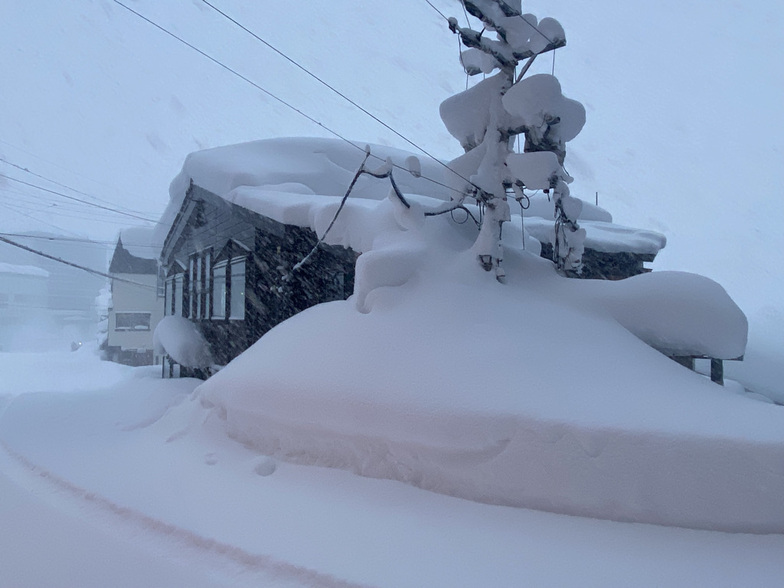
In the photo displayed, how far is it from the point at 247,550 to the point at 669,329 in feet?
15.7

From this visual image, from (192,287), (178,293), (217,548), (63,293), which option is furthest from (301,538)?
(63,293)

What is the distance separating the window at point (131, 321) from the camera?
2939 cm

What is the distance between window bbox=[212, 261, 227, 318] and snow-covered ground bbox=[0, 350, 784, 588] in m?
6.71

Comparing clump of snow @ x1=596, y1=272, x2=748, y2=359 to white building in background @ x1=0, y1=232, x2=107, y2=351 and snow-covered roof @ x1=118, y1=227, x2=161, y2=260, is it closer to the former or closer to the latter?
snow-covered roof @ x1=118, y1=227, x2=161, y2=260

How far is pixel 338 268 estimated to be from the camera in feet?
→ 32.6

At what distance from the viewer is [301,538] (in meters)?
3.84

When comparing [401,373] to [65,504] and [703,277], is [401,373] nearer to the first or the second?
[65,504]

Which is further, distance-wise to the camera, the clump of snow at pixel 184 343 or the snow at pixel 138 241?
the snow at pixel 138 241

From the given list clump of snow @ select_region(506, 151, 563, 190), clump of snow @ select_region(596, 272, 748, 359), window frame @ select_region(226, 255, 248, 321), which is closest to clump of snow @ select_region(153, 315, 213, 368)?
window frame @ select_region(226, 255, 248, 321)

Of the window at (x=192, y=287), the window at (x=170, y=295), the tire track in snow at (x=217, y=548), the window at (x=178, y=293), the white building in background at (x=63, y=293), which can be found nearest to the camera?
the tire track in snow at (x=217, y=548)

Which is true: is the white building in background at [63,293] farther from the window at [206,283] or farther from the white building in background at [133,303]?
the window at [206,283]

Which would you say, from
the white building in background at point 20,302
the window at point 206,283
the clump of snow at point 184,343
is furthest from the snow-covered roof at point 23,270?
the clump of snow at point 184,343

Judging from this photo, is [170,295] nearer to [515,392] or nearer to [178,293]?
[178,293]

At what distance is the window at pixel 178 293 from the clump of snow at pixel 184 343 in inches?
112
